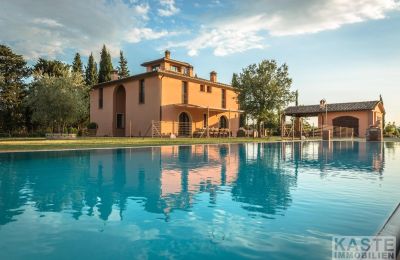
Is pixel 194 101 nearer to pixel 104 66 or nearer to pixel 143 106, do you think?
pixel 143 106

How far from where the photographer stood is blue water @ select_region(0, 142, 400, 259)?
3.07 metres

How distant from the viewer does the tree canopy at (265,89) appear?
2969 centimetres

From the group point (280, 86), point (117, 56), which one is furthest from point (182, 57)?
point (117, 56)

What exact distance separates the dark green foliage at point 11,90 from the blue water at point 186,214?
29.5m

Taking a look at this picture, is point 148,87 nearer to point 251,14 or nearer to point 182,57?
point 182,57

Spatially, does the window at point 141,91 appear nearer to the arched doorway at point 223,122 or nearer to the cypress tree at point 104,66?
the arched doorway at point 223,122

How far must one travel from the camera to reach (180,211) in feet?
14.6

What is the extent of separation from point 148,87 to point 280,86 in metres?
13.2

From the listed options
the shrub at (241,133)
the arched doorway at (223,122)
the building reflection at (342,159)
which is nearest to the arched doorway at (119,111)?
the arched doorway at (223,122)

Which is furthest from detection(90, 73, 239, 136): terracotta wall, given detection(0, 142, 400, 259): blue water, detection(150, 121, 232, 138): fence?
detection(0, 142, 400, 259): blue water

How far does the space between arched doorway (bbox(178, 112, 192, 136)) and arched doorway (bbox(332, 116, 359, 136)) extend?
22.4 metres

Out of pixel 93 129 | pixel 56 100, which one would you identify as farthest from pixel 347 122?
pixel 56 100

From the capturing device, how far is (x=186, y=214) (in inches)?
170

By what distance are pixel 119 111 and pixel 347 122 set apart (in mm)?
30025
